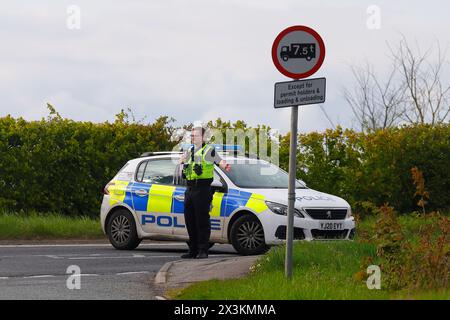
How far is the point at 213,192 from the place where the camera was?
1628cm

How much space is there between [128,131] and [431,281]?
15174 millimetres

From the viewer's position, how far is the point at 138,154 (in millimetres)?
25141

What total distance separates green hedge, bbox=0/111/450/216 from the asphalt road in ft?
14.0

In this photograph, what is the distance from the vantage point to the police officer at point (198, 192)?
52.5 feet

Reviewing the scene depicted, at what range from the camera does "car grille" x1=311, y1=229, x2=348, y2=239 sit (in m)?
16.5

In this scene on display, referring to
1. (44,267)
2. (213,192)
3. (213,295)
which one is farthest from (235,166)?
(213,295)

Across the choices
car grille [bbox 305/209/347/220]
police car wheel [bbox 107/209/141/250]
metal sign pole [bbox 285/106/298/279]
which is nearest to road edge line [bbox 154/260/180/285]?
metal sign pole [bbox 285/106/298/279]

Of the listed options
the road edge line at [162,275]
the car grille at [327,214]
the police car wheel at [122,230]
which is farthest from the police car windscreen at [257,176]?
the road edge line at [162,275]

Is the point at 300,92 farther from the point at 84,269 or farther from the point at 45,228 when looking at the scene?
the point at 45,228

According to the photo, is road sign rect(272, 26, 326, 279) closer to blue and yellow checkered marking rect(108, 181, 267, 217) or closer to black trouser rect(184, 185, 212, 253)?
black trouser rect(184, 185, 212, 253)

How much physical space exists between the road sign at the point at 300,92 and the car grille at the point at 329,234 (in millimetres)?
5025

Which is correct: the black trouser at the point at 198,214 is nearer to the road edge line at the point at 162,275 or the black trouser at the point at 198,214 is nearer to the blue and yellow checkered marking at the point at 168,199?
the blue and yellow checkered marking at the point at 168,199

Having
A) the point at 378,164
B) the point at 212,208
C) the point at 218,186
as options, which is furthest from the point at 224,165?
the point at 378,164
